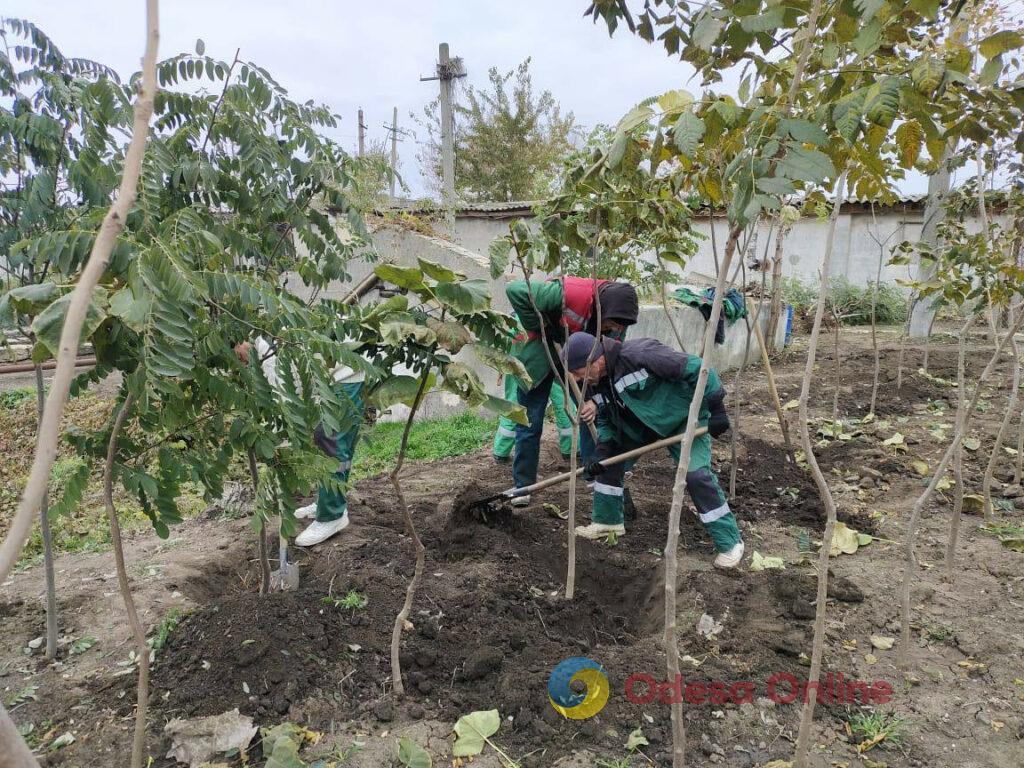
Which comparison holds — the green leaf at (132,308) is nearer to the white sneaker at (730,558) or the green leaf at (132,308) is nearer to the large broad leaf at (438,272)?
the large broad leaf at (438,272)

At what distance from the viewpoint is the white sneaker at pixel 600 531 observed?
4.45 m

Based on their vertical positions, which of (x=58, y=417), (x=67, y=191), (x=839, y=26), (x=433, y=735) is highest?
(x=839, y=26)

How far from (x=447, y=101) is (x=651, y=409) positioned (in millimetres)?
15836

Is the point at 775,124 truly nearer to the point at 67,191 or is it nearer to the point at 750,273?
the point at 67,191

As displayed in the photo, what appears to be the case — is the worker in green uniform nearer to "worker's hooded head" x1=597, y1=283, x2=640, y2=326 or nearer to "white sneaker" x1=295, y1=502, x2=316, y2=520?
"worker's hooded head" x1=597, y1=283, x2=640, y2=326

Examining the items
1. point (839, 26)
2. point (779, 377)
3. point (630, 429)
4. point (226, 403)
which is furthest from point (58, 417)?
point (779, 377)

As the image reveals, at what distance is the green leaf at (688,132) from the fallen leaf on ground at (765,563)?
295 cm

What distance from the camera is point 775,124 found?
1646mm

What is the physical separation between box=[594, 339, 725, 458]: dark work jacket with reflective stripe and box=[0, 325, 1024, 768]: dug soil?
864 millimetres

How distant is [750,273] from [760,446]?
32.9 ft

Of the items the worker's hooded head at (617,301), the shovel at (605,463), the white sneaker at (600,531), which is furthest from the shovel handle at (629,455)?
the worker's hooded head at (617,301)

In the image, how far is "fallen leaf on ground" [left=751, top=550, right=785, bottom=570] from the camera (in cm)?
385

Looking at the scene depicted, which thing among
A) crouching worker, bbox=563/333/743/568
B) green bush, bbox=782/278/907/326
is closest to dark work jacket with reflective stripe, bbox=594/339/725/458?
crouching worker, bbox=563/333/743/568

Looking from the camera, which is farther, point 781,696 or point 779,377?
point 779,377
